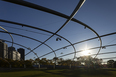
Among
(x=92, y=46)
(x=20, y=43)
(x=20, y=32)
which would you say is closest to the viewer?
(x=20, y=32)

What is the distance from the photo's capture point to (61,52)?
43.5 m

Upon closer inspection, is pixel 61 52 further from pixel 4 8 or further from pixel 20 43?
pixel 4 8

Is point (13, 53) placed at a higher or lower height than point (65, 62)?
higher

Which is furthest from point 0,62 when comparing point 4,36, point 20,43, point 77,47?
point 77,47

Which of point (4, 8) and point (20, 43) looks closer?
point (4, 8)

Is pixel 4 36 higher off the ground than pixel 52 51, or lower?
higher

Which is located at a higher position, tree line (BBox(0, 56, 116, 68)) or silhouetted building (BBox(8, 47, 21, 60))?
silhouetted building (BBox(8, 47, 21, 60))

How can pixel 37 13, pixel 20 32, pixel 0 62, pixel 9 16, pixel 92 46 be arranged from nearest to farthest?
pixel 37 13, pixel 9 16, pixel 20 32, pixel 92 46, pixel 0 62

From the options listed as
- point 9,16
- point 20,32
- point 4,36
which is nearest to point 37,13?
point 9,16

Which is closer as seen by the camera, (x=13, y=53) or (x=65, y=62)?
(x=13, y=53)

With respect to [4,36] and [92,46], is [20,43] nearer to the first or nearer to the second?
[4,36]

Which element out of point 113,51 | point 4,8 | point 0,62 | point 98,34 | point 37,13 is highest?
point 4,8

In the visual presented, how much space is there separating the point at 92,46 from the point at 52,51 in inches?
617

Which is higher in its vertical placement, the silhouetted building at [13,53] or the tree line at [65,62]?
the silhouetted building at [13,53]
